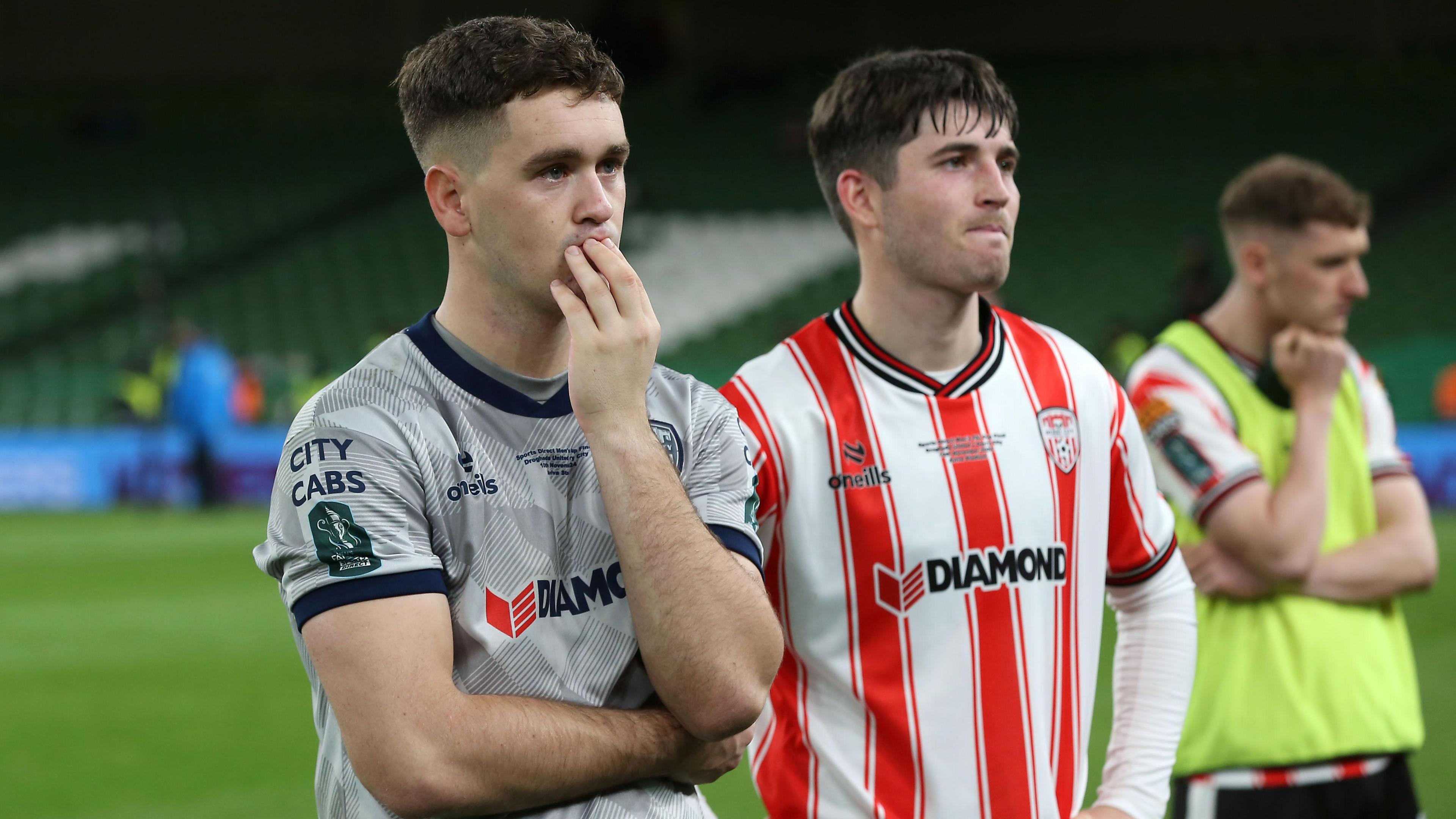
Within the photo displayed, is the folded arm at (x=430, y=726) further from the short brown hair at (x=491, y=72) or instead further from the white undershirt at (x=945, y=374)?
the white undershirt at (x=945, y=374)

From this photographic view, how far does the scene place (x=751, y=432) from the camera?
8.66 feet

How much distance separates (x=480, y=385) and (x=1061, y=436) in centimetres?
113

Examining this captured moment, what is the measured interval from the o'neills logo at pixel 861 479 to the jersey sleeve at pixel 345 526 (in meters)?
0.85

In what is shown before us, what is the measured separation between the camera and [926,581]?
2.60 metres

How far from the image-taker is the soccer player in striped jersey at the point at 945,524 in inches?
101

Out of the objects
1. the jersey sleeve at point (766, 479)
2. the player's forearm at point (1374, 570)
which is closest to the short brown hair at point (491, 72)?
the jersey sleeve at point (766, 479)

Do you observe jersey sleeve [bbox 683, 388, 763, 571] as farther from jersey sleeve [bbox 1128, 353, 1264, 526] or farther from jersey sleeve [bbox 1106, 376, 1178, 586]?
jersey sleeve [bbox 1128, 353, 1264, 526]

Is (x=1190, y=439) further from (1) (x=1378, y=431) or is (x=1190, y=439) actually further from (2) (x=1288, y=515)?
(1) (x=1378, y=431)

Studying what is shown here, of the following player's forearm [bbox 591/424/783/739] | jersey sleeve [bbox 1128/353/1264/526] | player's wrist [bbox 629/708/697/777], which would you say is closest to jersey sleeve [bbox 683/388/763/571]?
player's forearm [bbox 591/424/783/739]

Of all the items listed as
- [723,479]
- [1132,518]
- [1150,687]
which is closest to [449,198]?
[723,479]

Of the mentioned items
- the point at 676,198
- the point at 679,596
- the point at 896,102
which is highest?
the point at 676,198

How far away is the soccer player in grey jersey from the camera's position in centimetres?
190

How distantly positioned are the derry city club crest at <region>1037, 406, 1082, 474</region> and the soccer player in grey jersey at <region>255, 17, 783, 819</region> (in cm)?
76

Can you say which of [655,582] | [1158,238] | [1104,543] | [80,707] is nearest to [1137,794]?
[1104,543]
